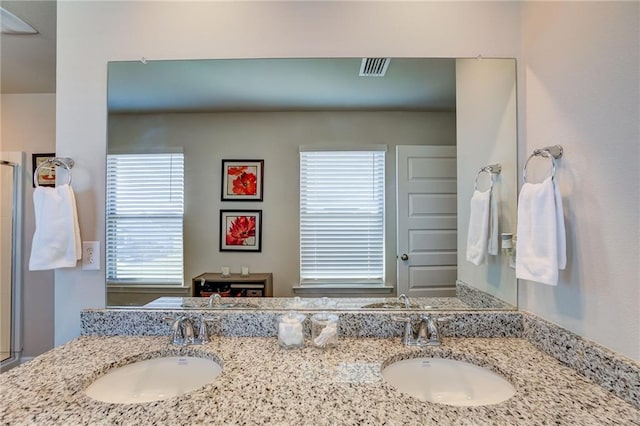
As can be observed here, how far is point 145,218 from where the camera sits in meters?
1.35

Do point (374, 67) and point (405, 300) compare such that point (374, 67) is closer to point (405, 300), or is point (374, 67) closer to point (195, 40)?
point (195, 40)

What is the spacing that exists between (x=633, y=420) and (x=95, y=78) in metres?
2.10

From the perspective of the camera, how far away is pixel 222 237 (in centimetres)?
137

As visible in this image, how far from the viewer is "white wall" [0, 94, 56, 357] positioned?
246cm

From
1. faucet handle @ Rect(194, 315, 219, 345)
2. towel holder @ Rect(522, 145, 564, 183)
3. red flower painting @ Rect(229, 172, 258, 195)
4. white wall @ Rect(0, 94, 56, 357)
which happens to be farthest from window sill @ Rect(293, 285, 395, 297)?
white wall @ Rect(0, 94, 56, 357)

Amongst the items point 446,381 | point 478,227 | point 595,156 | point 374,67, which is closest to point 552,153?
point 595,156

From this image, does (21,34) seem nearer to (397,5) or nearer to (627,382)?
(397,5)

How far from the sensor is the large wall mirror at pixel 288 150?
1305mm

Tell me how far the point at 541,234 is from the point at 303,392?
89cm

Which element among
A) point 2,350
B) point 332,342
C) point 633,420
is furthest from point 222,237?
point 2,350

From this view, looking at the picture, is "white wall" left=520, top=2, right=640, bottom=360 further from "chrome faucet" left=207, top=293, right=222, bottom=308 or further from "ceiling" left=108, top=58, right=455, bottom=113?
"chrome faucet" left=207, top=293, right=222, bottom=308

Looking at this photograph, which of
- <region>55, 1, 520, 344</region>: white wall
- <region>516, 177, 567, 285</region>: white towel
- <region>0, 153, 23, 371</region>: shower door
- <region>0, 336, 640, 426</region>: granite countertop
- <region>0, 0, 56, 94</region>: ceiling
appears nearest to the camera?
<region>0, 336, 640, 426</region>: granite countertop

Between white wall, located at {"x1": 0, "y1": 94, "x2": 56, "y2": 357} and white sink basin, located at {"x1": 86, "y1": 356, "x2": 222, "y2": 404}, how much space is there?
2.10 meters

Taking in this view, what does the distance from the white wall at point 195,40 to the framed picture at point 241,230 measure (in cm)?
51
